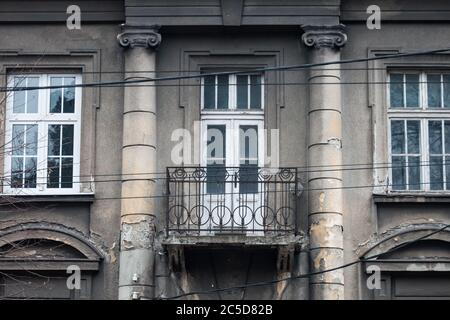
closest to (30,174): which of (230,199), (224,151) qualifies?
(224,151)

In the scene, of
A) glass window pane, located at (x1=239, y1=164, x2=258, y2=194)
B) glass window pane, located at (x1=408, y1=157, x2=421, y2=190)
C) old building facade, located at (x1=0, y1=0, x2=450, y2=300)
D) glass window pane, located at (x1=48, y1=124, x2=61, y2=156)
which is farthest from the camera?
glass window pane, located at (x1=48, y1=124, x2=61, y2=156)

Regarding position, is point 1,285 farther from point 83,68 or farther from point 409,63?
point 409,63

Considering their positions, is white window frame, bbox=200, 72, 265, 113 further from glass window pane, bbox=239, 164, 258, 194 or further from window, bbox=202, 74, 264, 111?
glass window pane, bbox=239, 164, 258, 194

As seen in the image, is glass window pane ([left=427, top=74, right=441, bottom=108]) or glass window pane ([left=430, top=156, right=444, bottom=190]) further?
glass window pane ([left=427, top=74, right=441, bottom=108])

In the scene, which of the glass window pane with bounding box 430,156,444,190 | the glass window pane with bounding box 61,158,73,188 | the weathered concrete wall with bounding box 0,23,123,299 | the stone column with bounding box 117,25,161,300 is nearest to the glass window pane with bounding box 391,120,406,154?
the glass window pane with bounding box 430,156,444,190

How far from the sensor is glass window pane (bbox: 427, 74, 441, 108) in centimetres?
2008

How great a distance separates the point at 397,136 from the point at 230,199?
3.04 meters

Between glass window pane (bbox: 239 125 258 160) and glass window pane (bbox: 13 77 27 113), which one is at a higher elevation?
glass window pane (bbox: 13 77 27 113)

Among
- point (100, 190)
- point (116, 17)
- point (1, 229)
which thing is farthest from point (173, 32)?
point (1, 229)

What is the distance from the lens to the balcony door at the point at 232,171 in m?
19.4

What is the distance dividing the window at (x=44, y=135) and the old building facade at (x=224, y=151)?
2 cm

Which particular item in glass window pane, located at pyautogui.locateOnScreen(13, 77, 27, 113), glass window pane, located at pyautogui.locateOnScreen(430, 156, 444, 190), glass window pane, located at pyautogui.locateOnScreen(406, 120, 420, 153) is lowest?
glass window pane, located at pyautogui.locateOnScreen(430, 156, 444, 190)

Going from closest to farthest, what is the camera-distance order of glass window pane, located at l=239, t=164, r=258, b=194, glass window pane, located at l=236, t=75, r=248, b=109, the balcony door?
the balcony door
glass window pane, located at l=239, t=164, r=258, b=194
glass window pane, located at l=236, t=75, r=248, b=109

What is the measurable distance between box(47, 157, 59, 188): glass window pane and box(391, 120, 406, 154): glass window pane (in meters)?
5.66
